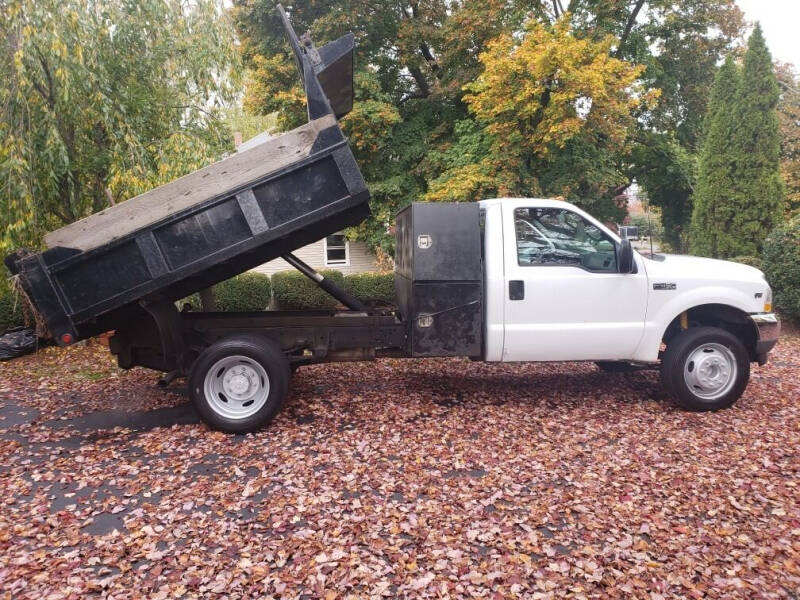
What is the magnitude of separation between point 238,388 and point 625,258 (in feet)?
13.4

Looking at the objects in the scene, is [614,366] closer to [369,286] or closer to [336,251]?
[369,286]

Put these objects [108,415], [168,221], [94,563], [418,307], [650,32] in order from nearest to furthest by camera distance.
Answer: [94,563]
[168,221]
[418,307]
[108,415]
[650,32]

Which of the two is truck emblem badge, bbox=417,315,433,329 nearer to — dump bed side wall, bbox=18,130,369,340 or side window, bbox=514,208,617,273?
side window, bbox=514,208,617,273

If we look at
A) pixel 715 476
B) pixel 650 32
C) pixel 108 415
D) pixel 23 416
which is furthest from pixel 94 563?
pixel 650 32

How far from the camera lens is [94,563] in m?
3.19

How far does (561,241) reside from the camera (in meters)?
5.63

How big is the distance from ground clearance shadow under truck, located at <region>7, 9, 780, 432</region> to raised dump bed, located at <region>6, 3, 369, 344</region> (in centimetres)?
2

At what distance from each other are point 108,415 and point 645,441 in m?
5.65

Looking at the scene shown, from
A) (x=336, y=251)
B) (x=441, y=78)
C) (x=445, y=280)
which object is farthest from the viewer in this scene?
(x=336, y=251)

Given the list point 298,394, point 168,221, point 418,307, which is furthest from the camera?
point 298,394

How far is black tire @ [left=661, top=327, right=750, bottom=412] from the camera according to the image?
563 cm

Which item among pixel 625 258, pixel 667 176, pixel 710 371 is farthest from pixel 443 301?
pixel 667 176

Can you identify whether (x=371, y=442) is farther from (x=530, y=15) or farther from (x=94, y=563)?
(x=530, y=15)

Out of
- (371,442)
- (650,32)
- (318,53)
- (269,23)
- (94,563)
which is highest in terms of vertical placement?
(269,23)
